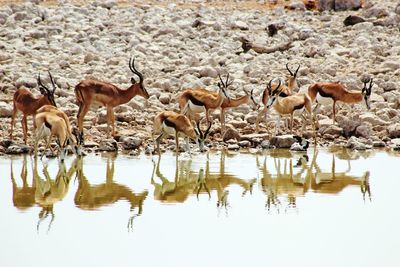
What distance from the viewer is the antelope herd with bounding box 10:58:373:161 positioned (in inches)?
547

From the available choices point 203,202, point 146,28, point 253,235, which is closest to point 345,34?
point 146,28

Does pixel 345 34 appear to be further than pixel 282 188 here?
Yes

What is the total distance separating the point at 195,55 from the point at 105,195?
9729 mm

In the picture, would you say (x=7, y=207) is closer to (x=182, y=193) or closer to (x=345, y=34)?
(x=182, y=193)

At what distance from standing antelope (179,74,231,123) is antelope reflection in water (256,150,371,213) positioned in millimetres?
2033

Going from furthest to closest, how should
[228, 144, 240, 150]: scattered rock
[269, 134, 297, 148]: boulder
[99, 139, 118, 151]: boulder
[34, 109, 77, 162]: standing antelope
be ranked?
1. [269, 134, 297, 148]: boulder
2. [228, 144, 240, 150]: scattered rock
3. [99, 139, 118, 151]: boulder
4. [34, 109, 77, 162]: standing antelope

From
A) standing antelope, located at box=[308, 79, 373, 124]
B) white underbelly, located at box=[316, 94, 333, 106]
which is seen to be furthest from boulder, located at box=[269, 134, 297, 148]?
white underbelly, located at box=[316, 94, 333, 106]

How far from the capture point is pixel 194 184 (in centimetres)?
1235

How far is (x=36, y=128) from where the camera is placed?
45.4 ft

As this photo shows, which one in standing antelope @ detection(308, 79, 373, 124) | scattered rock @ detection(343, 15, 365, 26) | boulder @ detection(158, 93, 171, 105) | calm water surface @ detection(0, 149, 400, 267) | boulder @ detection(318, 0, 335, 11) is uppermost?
boulder @ detection(318, 0, 335, 11)

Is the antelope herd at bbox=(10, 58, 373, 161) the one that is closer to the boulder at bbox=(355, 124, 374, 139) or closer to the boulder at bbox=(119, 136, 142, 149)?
the boulder at bbox=(119, 136, 142, 149)

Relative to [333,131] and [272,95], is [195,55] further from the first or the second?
[333,131]

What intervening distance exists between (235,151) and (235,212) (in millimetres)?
4632

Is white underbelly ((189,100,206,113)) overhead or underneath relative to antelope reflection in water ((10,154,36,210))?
overhead
